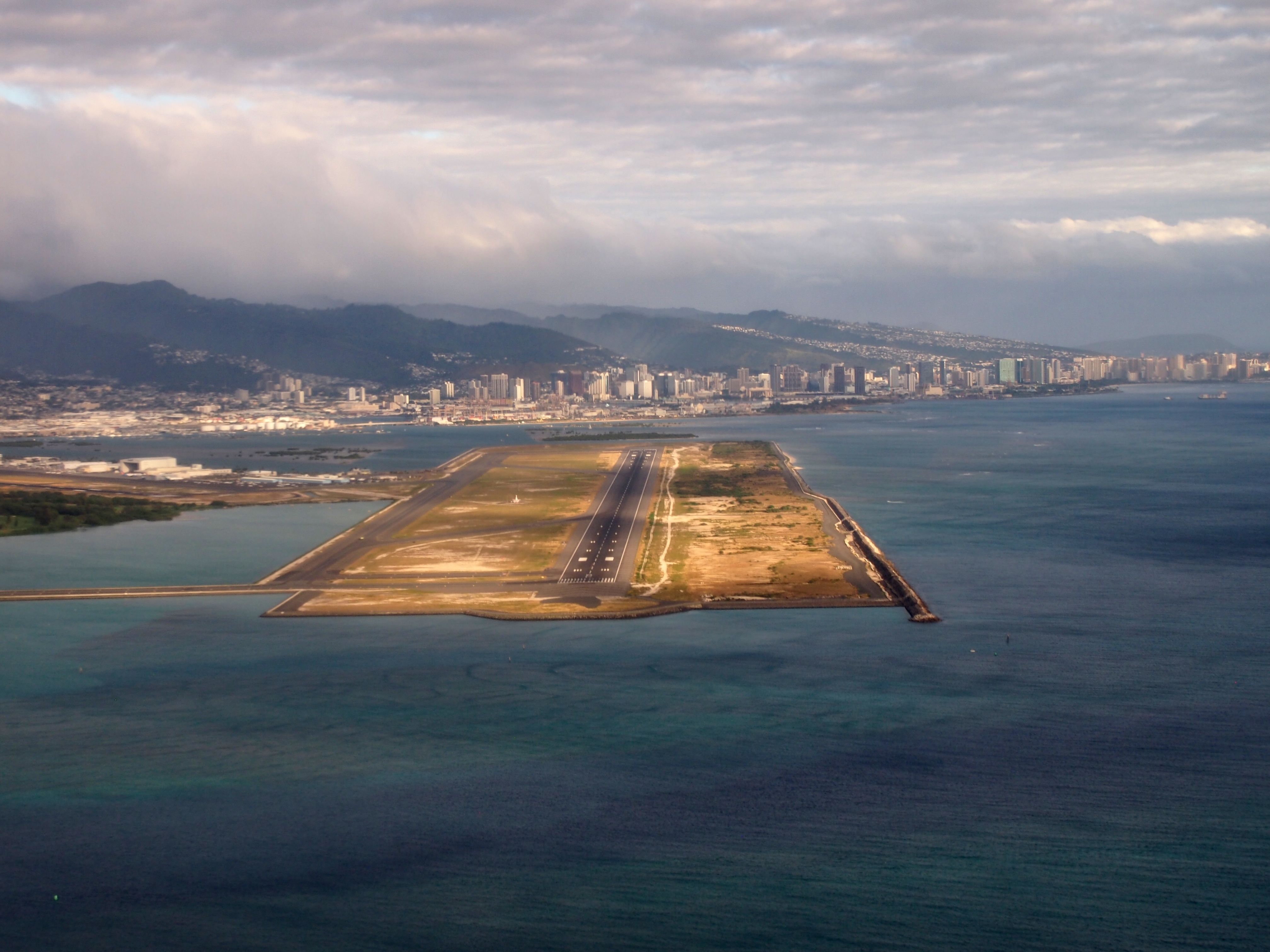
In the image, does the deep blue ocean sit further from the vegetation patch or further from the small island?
the vegetation patch

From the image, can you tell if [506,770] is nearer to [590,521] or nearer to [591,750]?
[591,750]

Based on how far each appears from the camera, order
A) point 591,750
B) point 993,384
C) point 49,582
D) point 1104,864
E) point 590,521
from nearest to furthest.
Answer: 1. point 1104,864
2. point 591,750
3. point 49,582
4. point 590,521
5. point 993,384

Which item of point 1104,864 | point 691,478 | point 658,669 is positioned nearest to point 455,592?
point 658,669

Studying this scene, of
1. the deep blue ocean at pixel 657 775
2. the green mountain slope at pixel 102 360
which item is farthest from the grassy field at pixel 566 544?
the green mountain slope at pixel 102 360

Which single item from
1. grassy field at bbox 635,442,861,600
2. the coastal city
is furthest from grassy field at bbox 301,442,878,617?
the coastal city

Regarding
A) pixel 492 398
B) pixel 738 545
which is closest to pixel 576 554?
pixel 738 545

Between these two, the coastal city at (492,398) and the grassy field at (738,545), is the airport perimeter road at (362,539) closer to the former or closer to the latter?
the grassy field at (738,545)
